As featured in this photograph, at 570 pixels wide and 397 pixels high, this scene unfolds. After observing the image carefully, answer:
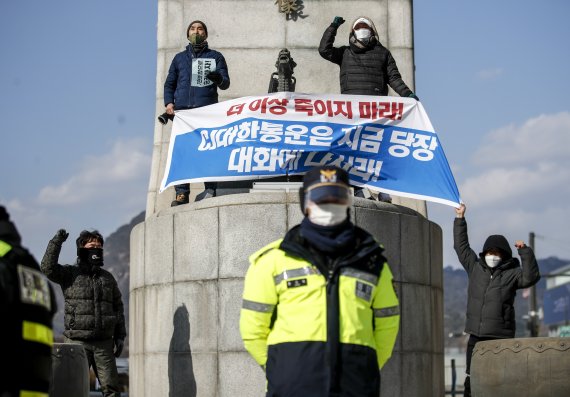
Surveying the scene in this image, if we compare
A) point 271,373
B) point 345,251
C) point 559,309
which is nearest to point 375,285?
point 345,251

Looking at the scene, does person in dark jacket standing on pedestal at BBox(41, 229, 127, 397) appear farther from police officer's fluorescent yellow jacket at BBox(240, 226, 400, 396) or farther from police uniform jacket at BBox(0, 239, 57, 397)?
police uniform jacket at BBox(0, 239, 57, 397)

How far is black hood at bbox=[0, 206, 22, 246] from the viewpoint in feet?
18.9

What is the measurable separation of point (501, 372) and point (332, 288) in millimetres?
4510

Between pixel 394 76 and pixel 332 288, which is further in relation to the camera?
pixel 394 76

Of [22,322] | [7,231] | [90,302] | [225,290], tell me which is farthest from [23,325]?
[90,302]

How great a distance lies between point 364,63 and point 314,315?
21.7 feet

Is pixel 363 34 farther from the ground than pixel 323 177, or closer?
farther from the ground

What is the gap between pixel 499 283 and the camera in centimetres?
1219

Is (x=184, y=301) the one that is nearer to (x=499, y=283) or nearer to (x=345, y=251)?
(x=499, y=283)

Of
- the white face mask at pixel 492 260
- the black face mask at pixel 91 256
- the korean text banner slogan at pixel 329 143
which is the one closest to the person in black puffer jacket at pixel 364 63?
the korean text banner slogan at pixel 329 143

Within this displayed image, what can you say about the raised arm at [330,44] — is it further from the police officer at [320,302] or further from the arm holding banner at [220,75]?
the police officer at [320,302]

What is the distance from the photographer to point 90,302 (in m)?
12.5

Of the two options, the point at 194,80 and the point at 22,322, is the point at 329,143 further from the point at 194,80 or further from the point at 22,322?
the point at 22,322

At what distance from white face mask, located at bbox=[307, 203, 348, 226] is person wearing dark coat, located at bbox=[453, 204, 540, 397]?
569 cm
